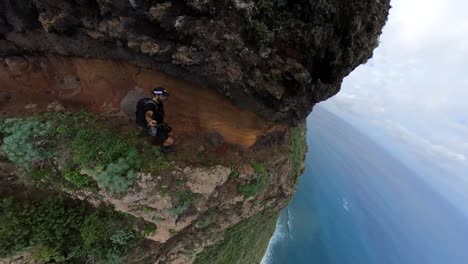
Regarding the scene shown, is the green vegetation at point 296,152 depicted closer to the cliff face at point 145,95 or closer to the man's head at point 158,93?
the cliff face at point 145,95

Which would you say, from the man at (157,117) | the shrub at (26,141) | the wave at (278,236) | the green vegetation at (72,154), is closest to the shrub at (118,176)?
the green vegetation at (72,154)

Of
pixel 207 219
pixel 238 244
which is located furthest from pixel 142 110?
pixel 238 244

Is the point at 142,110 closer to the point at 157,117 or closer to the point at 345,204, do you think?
the point at 157,117

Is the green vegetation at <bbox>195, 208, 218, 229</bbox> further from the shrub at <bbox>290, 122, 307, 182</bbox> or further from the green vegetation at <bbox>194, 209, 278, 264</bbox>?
the shrub at <bbox>290, 122, 307, 182</bbox>

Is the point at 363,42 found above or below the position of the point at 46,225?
above

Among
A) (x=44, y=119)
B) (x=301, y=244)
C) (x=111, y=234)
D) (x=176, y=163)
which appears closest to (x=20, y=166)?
(x=44, y=119)

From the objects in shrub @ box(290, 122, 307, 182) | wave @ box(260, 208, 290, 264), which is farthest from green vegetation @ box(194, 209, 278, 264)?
wave @ box(260, 208, 290, 264)

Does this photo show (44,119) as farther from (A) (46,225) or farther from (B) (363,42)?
(B) (363,42)
